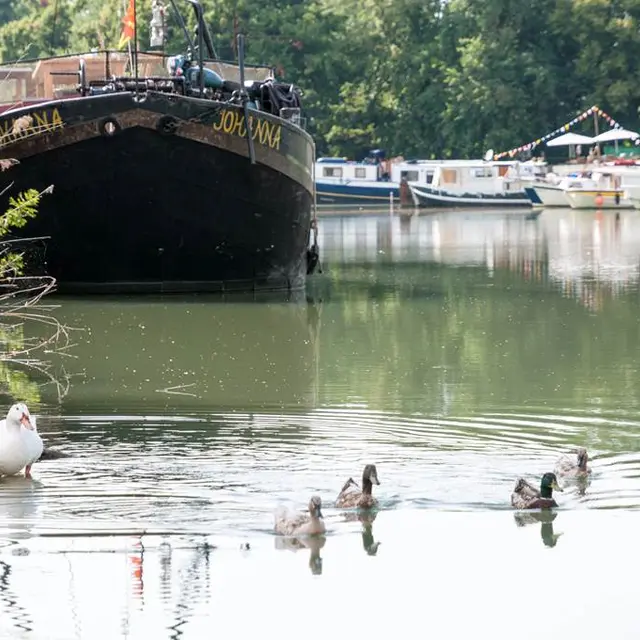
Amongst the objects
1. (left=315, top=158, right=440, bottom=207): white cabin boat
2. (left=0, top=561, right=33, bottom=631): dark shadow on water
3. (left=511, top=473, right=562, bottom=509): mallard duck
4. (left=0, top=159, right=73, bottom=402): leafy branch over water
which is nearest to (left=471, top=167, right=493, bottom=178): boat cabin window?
(left=315, top=158, right=440, bottom=207): white cabin boat

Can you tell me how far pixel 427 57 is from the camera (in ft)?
259

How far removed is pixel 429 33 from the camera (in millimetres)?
81688

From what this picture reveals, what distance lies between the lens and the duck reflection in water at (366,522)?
1118 centimetres

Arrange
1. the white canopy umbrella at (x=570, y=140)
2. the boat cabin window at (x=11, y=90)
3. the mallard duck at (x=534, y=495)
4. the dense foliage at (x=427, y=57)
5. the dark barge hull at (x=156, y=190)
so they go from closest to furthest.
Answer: the mallard duck at (x=534, y=495) → the dark barge hull at (x=156, y=190) → the boat cabin window at (x=11, y=90) → the white canopy umbrella at (x=570, y=140) → the dense foliage at (x=427, y=57)

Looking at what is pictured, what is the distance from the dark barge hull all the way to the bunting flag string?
156 ft

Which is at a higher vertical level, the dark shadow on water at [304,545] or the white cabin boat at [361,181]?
the white cabin boat at [361,181]

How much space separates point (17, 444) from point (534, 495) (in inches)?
143

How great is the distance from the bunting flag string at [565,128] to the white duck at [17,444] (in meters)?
62.0

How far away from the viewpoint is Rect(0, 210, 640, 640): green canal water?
9.91 m

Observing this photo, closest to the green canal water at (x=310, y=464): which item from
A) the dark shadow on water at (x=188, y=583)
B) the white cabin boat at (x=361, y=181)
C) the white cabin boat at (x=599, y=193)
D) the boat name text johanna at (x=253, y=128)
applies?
the dark shadow on water at (x=188, y=583)

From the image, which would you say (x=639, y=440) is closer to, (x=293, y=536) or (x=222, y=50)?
(x=293, y=536)

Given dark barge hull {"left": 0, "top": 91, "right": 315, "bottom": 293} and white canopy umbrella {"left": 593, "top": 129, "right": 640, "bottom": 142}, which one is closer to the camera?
dark barge hull {"left": 0, "top": 91, "right": 315, "bottom": 293}

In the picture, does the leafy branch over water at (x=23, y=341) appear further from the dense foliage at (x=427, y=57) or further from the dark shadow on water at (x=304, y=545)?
the dense foliage at (x=427, y=57)

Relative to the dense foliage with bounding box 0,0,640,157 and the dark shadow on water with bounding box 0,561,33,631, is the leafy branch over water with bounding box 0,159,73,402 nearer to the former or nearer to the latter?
the dark shadow on water with bounding box 0,561,33,631
